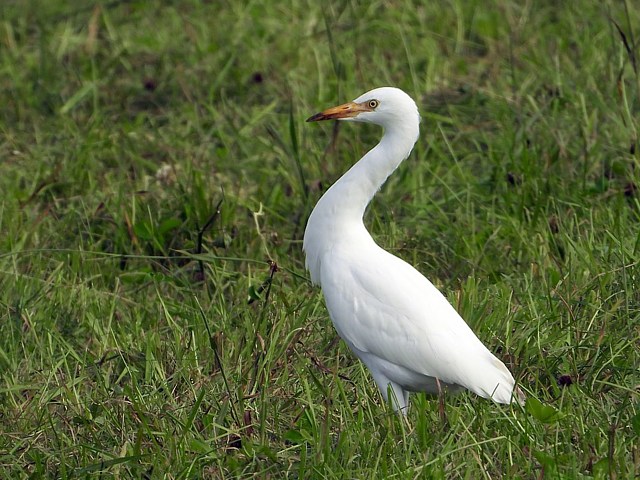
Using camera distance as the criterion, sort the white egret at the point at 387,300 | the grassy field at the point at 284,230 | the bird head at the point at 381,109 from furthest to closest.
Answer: the bird head at the point at 381,109
the white egret at the point at 387,300
the grassy field at the point at 284,230

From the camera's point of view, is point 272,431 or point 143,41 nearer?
point 272,431

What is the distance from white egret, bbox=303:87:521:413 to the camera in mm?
3842

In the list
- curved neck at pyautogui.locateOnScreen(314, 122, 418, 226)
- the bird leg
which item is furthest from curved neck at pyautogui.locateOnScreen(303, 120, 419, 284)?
the bird leg

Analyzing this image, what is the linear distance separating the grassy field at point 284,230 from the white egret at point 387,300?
0.34 feet

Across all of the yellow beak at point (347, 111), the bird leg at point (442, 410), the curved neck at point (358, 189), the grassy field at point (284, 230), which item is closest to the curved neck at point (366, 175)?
the curved neck at point (358, 189)

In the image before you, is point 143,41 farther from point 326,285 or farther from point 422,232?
point 326,285

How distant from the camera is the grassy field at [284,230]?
11.9 ft

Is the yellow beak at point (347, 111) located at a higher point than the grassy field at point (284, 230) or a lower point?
higher

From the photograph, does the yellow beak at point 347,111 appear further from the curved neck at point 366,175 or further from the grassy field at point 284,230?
the grassy field at point 284,230

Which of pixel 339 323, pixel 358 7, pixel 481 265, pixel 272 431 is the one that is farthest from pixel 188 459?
pixel 358 7

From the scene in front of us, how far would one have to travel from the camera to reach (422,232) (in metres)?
5.36

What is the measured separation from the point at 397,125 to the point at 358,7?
3468 millimetres

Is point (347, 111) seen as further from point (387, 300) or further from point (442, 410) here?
point (442, 410)

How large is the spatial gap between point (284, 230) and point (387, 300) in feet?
5.50
